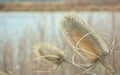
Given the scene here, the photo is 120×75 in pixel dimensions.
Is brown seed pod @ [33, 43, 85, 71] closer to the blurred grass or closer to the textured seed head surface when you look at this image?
the textured seed head surface

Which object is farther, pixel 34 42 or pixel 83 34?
pixel 34 42

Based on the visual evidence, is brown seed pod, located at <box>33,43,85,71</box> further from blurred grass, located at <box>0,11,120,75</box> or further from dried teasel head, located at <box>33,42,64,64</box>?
blurred grass, located at <box>0,11,120,75</box>

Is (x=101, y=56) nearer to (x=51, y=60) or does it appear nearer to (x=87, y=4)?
Result: (x=51, y=60)

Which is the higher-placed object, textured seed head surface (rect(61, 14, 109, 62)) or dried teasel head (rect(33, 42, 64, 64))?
textured seed head surface (rect(61, 14, 109, 62))

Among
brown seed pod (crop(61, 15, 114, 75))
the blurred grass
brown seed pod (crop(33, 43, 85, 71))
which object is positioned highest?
brown seed pod (crop(61, 15, 114, 75))

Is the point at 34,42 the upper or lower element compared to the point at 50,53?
lower

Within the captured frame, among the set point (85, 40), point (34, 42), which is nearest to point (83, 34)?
point (85, 40)

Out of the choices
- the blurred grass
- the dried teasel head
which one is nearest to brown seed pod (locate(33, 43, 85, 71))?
the dried teasel head

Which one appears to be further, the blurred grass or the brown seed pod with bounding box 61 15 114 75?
the blurred grass

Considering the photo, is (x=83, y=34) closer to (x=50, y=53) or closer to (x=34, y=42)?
(x=50, y=53)
